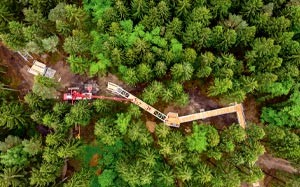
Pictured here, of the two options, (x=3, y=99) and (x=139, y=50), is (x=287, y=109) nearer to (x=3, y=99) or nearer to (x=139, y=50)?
(x=139, y=50)

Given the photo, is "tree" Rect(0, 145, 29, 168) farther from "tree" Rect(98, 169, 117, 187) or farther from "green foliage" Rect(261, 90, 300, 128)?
"green foliage" Rect(261, 90, 300, 128)

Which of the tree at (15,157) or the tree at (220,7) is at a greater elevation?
the tree at (220,7)

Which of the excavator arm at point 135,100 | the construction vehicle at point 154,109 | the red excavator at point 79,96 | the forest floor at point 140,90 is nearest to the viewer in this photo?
the excavator arm at point 135,100

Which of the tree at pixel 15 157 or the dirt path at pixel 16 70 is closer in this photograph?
the tree at pixel 15 157

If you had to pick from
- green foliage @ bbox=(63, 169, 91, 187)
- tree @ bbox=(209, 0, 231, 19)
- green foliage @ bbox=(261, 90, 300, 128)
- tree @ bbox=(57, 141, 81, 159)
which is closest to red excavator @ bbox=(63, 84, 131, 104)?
tree @ bbox=(57, 141, 81, 159)

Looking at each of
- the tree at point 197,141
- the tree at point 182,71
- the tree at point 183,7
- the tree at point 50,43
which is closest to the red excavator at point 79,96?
the tree at point 50,43

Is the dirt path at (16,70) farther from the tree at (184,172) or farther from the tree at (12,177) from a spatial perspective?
the tree at (184,172)

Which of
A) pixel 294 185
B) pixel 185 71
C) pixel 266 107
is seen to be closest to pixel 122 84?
pixel 185 71
